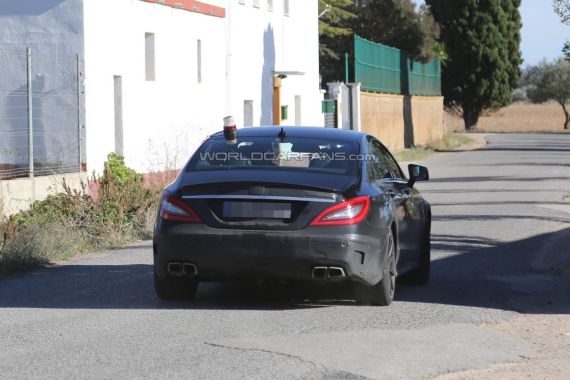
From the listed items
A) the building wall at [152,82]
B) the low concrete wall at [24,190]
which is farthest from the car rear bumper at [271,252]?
the building wall at [152,82]

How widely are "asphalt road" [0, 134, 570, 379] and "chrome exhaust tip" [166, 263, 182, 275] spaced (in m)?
0.32

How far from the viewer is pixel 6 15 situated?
21.1 meters

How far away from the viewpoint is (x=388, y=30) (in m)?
63.3

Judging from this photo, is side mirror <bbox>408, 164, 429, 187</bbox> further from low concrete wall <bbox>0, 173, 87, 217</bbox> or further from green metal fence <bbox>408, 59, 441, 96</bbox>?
green metal fence <bbox>408, 59, 441, 96</bbox>

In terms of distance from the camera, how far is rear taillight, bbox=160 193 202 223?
9.46 metres

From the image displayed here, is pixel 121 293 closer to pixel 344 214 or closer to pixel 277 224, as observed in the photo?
pixel 277 224

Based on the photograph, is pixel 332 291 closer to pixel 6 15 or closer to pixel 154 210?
pixel 154 210

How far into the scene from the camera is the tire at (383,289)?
9.84 m

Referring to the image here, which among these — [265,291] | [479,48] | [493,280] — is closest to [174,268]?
[265,291]

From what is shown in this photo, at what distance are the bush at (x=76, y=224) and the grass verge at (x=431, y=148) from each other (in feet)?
86.1

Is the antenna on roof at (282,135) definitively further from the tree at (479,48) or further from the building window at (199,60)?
the tree at (479,48)

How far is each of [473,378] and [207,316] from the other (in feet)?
8.91

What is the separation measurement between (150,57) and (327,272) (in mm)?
15907

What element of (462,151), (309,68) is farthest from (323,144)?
Answer: (462,151)
